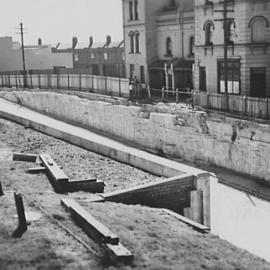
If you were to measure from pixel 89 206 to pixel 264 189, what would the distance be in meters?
11.7

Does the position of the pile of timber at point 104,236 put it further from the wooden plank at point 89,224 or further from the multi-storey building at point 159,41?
the multi-storey building at point 159,41

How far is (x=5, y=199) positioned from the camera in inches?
593

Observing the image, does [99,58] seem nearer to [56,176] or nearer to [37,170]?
[37,170]

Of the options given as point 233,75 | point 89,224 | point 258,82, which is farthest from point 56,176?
point 233,75

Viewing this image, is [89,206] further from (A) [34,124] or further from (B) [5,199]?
(A) [34,124]

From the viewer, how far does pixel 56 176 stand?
1722 cm

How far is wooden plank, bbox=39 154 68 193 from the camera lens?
16703 millimetres

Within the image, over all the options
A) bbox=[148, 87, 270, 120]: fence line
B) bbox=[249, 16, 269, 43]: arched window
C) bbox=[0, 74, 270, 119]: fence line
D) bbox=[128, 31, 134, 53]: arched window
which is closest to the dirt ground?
bbox=[148, 87, 270, 120]: fence line

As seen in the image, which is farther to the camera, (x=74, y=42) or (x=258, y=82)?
(x=74, y=42)

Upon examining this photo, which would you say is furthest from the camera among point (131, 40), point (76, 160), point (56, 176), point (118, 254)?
point (131, 40)

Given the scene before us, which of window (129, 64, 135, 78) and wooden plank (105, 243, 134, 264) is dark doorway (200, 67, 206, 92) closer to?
window (129, 64, 135, 78)

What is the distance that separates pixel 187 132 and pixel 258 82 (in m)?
7.40

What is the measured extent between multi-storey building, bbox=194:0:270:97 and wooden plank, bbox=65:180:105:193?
17507 mm

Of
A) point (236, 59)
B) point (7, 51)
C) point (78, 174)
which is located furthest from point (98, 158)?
point (7, 51)
